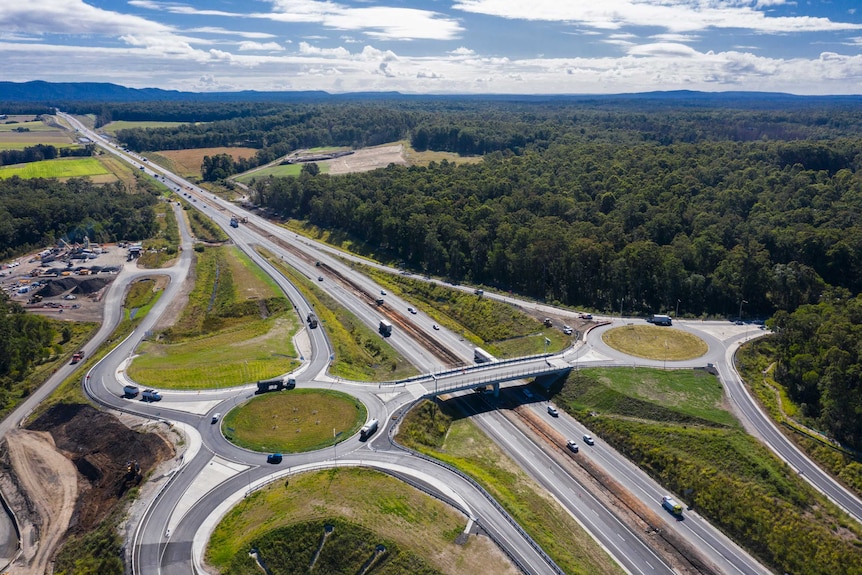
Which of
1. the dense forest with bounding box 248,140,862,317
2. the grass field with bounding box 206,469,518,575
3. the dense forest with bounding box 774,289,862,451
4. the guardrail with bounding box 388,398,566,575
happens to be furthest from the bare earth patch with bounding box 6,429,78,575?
the dense forest with bounding box 774,289,862,451

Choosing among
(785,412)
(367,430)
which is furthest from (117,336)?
(785,412)

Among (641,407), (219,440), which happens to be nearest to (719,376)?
(641,407)

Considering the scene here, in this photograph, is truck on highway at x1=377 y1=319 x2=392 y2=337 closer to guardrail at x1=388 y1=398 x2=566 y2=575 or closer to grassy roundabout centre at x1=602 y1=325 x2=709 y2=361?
guardrail at x1=388 y1=398 x2=566 y2=575

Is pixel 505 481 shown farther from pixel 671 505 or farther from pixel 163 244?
pixel 163 244

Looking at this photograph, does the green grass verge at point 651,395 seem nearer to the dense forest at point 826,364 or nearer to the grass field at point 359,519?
the dense forest at point 826,364

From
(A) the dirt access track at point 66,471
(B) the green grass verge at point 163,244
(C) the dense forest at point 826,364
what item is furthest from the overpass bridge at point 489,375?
(B) the green grass verge at point 163,244

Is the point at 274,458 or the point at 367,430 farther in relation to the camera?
the point at 367,430
